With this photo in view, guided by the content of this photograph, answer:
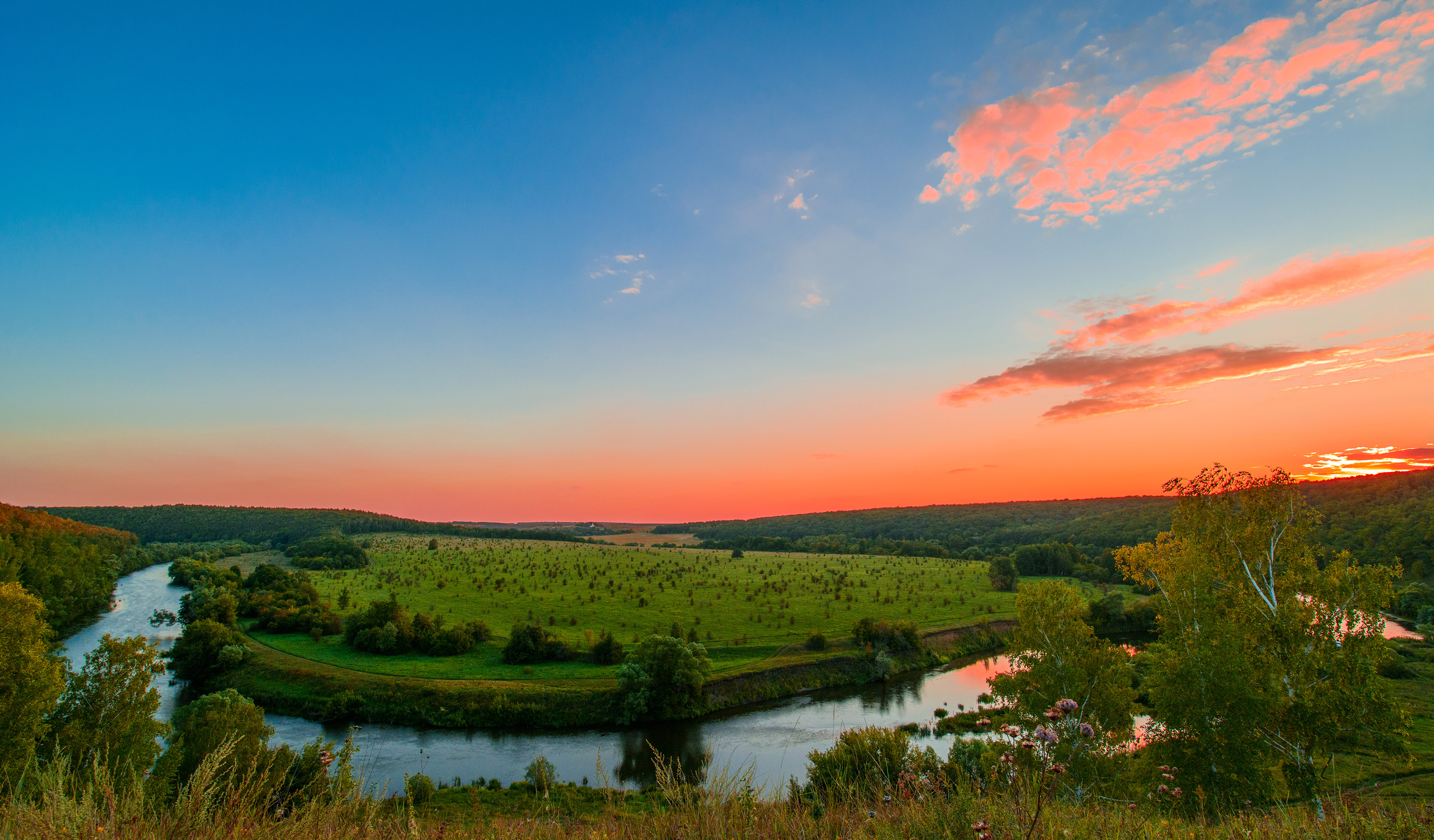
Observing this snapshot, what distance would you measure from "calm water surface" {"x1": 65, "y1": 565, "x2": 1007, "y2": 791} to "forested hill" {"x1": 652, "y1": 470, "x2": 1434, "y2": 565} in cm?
2143

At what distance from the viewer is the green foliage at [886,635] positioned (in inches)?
2057

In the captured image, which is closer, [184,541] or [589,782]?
[589,782]

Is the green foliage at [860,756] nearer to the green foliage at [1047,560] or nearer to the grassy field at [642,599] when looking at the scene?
the grassy field at [642,599]

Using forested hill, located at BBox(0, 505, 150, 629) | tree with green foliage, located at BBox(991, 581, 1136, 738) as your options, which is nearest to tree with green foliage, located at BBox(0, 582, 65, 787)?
tree with green foliage, located at BBox(991, 581, 1136, 738)

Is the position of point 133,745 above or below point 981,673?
above

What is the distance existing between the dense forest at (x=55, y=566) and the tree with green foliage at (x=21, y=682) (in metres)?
37.2

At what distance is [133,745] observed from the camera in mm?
22906

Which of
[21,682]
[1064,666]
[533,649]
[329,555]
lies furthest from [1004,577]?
[329,555]

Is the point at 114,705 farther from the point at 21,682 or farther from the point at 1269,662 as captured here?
the point at 1269,662

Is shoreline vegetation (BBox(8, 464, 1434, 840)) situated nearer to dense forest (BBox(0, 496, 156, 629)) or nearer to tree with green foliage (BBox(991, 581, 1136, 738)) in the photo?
tree with green foliage (BBox(991, 581, 1136, 738))

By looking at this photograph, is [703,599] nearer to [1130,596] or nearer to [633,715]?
[633,715]

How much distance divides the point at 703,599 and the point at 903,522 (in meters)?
143

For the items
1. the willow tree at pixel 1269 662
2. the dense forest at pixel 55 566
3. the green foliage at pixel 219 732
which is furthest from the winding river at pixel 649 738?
the dense forest at pixel 55 566

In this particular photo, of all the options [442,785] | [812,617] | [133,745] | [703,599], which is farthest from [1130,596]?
[133,745]
